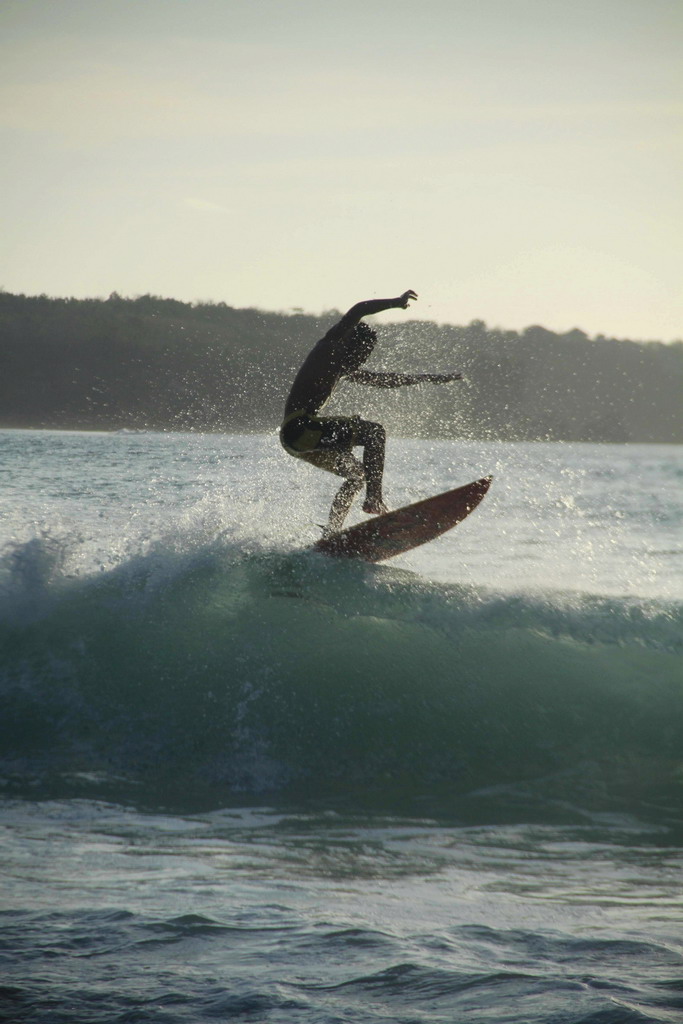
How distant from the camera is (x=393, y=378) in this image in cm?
728

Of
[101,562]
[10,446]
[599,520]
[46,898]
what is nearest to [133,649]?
[101,562]

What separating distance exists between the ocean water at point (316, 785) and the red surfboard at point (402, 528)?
20 centimetres

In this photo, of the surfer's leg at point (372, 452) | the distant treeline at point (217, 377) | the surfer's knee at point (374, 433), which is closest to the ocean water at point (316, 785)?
the surfer's leg at point (372, 452)

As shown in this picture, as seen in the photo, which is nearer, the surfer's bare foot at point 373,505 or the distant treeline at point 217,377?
the surfer's bare foot at point 373,505

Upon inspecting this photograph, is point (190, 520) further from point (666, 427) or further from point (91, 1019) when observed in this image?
point (666, 427)

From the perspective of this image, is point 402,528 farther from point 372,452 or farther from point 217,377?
point 217,377

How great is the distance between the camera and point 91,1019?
2633mm

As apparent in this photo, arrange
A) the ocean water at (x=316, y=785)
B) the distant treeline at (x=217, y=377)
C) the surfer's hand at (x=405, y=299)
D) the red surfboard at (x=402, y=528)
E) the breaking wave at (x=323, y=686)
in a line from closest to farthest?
the ocean water at (x=316, y=785) < the breaking wave at (x=323, y=686) < the surfer's hand at (x=405, y=299) < the red surfboard at (x=402, y=528) < the distant treeline at (x=217, y=377)

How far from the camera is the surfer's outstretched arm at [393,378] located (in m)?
7.20

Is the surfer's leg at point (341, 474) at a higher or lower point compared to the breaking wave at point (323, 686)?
higher

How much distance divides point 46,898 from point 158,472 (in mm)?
22821

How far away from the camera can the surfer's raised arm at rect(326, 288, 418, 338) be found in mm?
6672

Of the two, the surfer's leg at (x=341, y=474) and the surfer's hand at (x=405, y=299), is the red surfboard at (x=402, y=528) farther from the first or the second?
the surfer's hand at (x=405, y=299)

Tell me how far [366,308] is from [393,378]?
0.66 meters
